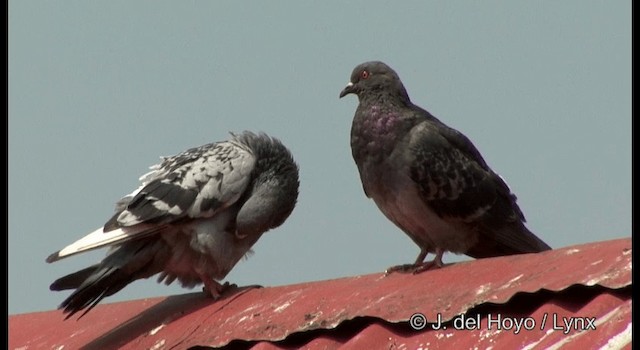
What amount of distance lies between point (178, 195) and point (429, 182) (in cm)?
168

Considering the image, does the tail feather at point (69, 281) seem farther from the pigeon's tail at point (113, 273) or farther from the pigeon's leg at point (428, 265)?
the pigeon's leg at point (428, 265)

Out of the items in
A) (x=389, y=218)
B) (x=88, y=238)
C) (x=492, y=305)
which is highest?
(x=88, y=238)

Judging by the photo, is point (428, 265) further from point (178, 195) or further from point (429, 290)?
point (178, 195)

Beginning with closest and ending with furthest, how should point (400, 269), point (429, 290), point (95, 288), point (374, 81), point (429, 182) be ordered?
point (429, 290)
point (400, 269)
point (95, 288)
point (429, 182)
point (374, 81)

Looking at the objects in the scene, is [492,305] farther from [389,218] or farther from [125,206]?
[125,206]

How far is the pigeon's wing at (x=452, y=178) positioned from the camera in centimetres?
822

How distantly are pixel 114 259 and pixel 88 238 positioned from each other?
0.29m

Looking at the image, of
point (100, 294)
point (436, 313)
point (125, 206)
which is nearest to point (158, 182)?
point (125, 206)

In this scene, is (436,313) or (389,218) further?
(389,218)

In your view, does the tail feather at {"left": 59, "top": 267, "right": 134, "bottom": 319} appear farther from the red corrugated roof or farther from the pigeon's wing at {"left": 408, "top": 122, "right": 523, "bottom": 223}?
the pigeon's wing at {"left": 408, "top": 122, "right": 523, "bottom": 223}

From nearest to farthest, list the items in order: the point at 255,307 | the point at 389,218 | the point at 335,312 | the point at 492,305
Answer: the point at 492,305
the point at 335,312
the point at 255,307
the point at 389,218

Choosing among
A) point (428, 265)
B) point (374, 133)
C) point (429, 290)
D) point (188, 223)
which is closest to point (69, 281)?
point (188, 223)

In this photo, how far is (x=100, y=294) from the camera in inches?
316

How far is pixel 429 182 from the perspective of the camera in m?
8.20
